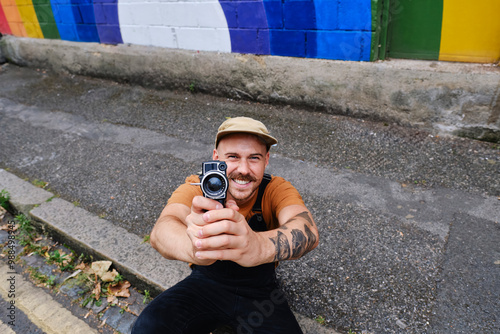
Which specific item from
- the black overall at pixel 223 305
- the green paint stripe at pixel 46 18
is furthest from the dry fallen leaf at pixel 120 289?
the green paint stripe at pixel 46 18

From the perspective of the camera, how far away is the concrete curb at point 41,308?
8.80ft

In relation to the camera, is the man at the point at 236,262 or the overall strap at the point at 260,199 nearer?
the man at the point at 236,262

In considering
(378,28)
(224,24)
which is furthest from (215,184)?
(224,24)

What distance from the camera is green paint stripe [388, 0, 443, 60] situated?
4.34 metres

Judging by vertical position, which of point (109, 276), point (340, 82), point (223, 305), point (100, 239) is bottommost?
point (109, 276)

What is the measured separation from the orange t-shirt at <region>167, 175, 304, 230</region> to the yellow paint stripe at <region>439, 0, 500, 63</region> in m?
3.43

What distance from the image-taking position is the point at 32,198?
390 centimetres

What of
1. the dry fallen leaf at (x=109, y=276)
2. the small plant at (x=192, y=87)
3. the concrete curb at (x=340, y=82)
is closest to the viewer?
the dry fallen leaf at (x=109, y=276)

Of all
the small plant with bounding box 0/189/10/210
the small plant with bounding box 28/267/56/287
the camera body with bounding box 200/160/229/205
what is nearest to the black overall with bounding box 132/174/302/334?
the camera body with bounding box 200/160/229/205

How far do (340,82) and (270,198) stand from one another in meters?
3.13

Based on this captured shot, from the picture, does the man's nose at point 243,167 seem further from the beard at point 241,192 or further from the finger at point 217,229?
the finger at point 217,229

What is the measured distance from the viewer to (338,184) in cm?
385

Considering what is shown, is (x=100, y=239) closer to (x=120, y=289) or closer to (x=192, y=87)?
(x=120, y=289)

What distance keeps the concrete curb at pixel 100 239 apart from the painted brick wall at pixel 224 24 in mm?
3479
